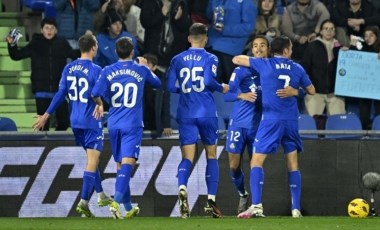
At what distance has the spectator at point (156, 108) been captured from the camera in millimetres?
18062

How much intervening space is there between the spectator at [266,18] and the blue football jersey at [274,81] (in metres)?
4.39

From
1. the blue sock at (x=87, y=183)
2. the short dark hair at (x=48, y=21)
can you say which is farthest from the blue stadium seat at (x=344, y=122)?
the short dark hair at (x=48, y=21)

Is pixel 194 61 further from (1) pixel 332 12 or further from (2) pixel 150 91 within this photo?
(1) pixel 332 12

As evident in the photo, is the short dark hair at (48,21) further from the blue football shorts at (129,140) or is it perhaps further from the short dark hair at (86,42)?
the blue football shorts at (129,140)

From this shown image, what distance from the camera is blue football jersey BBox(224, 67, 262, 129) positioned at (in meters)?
17.3

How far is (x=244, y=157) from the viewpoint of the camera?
18.4 meters

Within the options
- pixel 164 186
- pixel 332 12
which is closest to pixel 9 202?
pixel 164 186

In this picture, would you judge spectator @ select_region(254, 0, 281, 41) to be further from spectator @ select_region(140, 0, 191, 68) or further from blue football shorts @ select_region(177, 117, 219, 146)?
blue football shorts @ select_region(177, 117, 219, 146)

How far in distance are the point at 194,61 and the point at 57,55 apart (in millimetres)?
4007

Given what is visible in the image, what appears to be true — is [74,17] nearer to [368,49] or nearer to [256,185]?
[368,49]

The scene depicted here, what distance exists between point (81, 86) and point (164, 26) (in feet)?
13.7

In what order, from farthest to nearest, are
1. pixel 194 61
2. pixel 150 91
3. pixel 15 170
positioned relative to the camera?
1. pixel 150 91
2. pixel 15 170
3. pixel 194 61

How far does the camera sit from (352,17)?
845 inches

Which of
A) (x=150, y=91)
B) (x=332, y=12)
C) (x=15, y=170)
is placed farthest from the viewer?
(x=332, y=12)
